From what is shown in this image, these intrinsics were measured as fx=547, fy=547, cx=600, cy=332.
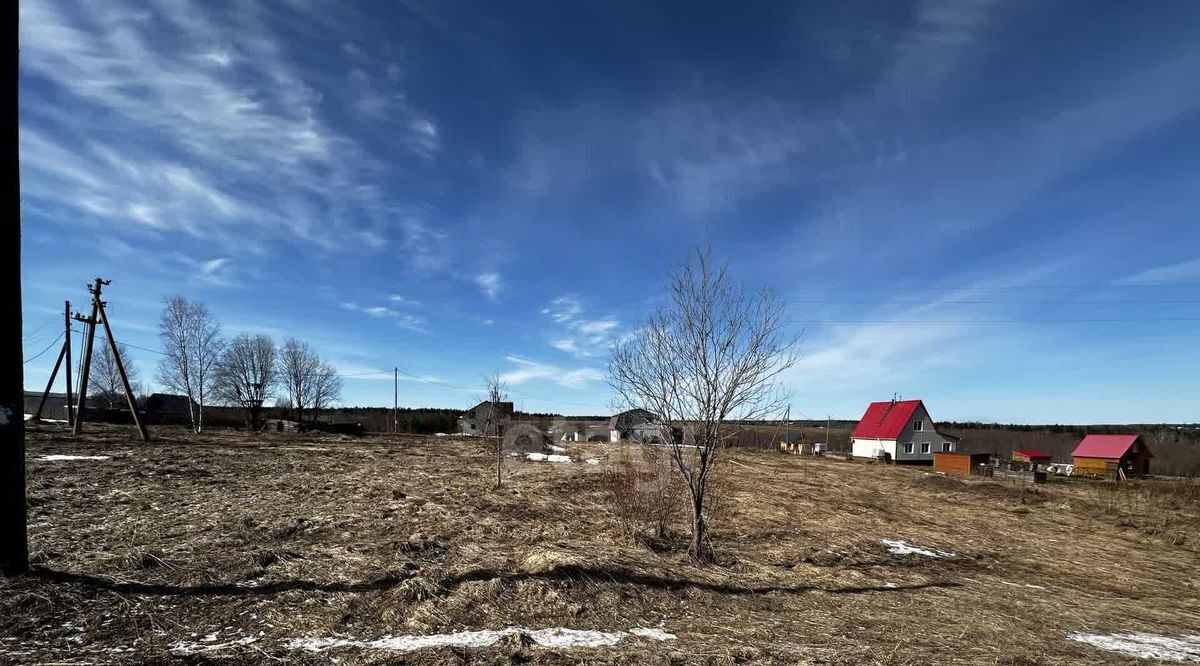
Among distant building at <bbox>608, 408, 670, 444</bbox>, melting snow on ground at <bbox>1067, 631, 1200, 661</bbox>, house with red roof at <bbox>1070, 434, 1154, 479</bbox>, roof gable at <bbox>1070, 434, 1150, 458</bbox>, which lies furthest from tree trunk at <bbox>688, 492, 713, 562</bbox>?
roof gable at <bbox>1070, 434, 1150, 458</bbox>

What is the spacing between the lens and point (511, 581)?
6195 millimetres

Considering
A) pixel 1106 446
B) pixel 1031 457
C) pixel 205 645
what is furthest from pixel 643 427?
pixel 1031 457

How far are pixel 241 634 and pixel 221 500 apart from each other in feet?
24.0

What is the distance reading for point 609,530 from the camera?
9.91 m

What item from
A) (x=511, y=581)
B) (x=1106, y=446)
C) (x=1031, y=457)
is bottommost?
(x=1031, y=457)

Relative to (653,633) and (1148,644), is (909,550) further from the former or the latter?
(653,633)

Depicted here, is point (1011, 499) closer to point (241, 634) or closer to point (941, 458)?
point (941, 458)

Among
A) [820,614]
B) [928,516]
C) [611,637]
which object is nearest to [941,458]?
[928,516]

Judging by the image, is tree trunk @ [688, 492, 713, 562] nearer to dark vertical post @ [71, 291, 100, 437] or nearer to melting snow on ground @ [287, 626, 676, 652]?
melting snow on ground @ [287, 626, 676, 652]

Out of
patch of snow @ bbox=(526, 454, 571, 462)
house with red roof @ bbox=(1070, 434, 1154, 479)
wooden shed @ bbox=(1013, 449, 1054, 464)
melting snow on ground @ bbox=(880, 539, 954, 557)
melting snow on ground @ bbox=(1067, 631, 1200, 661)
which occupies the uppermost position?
melting snow on ground @ bbox=(1067, 631, 1200, 661)

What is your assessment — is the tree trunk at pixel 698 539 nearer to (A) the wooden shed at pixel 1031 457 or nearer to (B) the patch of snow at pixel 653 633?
(B) the patch of snow at pixel 653 633

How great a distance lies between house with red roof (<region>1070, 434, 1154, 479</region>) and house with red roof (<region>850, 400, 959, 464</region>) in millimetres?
9378

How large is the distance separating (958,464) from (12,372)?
4001 centimetres

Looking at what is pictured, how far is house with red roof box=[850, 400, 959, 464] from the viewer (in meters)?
45.8
